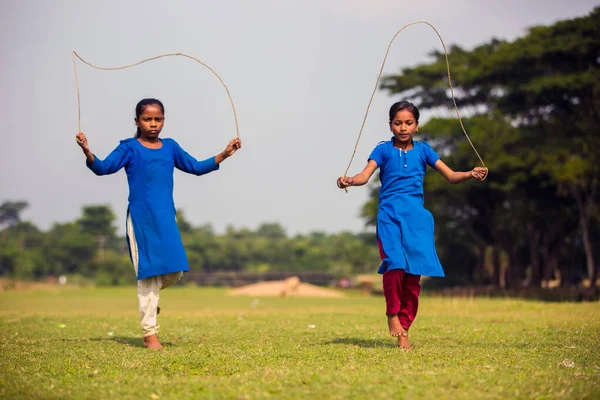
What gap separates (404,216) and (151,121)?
9.44ft

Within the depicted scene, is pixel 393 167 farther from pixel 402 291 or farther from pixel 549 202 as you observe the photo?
pixel 549 202

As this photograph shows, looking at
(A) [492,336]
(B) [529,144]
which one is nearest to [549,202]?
(B) [529,144]

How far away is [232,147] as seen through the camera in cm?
856

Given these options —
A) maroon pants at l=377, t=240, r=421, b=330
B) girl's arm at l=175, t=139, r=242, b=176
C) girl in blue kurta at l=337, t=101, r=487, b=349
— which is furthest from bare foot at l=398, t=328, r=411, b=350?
girl's arm at l=175, t=139, r=242, b=176

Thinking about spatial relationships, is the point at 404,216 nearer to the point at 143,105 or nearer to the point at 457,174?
the point at 457,174

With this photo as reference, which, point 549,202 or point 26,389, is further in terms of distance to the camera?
point 549,202

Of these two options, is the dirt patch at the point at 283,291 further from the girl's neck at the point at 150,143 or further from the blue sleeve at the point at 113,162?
the blue sleeve at the point at 113,162

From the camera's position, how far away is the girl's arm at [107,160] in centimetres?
808

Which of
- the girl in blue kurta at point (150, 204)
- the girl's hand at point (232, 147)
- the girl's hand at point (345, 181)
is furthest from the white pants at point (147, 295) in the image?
the girl's hand at point (345, 181)

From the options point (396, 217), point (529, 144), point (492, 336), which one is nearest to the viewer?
point (396, 217)

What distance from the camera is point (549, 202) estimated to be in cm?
3259

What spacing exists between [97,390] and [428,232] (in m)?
3.83

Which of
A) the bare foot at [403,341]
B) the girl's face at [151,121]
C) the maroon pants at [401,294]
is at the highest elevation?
the girl's face at [151,121]

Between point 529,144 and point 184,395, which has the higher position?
point 529,144
